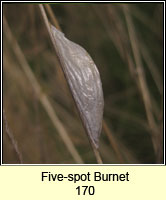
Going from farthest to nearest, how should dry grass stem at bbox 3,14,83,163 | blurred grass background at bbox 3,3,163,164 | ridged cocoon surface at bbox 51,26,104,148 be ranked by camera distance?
blurred grass background at bbox 3,3,163,164, dry grass stem at bbox 3,14,83,163, ridged cocoon surface at bbox 51,26,104,148

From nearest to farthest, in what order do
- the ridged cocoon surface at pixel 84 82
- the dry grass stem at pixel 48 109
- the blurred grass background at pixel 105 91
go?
1. the ridged cocoon surface at pixel 84 82
2. the dry grass stem at pixel 48 109
3. the blurred grass background at pixel 105 91

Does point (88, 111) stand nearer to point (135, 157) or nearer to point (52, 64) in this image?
point (135, 157)

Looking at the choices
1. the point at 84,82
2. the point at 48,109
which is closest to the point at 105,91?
the point at 48,109

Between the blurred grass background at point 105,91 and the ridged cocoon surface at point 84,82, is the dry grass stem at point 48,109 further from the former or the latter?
the ridged cocoon surface at point 84,82

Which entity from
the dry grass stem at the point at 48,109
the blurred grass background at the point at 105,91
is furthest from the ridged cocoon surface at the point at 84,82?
the blurred grass background at the point at 105,91

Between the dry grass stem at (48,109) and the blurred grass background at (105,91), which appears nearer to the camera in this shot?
the dry grass stem at (48,109)

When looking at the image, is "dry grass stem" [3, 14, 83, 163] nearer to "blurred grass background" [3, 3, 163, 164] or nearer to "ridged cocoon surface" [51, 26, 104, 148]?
"blurred grass background" [3, 3, 163, 164]

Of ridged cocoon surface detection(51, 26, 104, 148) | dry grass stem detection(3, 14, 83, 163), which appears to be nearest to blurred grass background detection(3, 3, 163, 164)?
dry grass stem detection(3, 14, 83, 163)

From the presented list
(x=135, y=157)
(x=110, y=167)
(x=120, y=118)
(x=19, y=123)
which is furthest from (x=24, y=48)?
(x=110, y=167)

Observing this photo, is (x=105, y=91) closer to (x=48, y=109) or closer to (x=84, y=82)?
(x=48, y=109)
